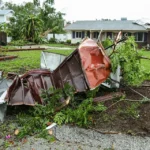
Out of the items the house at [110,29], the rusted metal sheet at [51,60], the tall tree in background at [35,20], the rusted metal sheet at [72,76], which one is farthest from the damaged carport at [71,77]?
the tall tree in background at [35,20]

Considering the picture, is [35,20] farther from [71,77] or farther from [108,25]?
[71,77]

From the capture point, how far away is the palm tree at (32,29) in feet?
104

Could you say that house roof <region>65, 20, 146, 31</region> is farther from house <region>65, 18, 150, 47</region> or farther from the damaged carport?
the damaged carport

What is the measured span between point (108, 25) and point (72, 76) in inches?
1152

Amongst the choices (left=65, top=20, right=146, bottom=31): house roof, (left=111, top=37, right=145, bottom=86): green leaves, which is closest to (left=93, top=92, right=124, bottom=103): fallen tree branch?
(left=111, top=37, right=145, bottom=86): green leaves

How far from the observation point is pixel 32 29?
3172 centimetres

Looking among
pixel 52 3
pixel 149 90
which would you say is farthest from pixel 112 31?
pixel 149 90

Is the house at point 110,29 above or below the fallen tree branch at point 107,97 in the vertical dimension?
above

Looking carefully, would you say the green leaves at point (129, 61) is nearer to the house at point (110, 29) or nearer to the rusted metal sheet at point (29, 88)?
the rusted metal sheet at point (29, 88)

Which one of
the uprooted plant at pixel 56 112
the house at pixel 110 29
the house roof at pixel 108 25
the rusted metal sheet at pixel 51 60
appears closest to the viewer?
Result: the uprooted plant at pixel 56 112

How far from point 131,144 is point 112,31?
29671mm

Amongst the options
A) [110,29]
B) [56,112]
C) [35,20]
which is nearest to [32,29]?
[35,20]

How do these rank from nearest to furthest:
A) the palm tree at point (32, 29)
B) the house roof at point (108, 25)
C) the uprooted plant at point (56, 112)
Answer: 1. the uprooted plant at point (56, 112)
2. the palm tree at point (32, 29)
3. the house roof at point (108, 25)

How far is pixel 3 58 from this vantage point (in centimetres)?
1489
